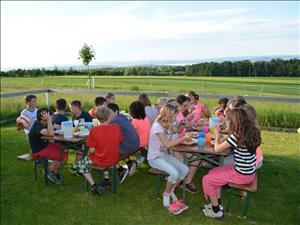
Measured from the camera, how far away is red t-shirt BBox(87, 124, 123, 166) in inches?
153

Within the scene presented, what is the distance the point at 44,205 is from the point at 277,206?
9.64ft

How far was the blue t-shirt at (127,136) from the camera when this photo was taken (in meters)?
4.23

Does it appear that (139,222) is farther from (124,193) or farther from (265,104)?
(265,104)

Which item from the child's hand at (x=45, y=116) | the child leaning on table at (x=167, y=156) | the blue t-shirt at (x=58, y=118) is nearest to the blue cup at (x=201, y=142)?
the child leaning on table at (x=167, y=156)

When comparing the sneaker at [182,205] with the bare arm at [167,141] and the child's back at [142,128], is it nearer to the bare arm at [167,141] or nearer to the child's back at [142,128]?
the bare arm at [167,141]

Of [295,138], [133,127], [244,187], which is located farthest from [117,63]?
[244,187]

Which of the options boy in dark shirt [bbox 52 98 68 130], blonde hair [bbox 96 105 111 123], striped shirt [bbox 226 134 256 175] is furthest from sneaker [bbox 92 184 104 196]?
striped shirt [bbox 226 134 256 175]

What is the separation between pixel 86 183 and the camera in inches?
175

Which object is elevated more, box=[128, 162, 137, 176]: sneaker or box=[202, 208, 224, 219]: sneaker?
box=[128, 162, 137, 176]: sneaker

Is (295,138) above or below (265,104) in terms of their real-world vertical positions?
below

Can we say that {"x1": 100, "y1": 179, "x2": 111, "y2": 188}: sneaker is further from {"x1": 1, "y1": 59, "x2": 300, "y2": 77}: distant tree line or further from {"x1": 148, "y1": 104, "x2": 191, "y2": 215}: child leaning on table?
{"x1": 1, "y1": 59, "x2": 300, "y2": 77}: distant tree line

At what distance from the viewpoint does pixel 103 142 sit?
394 cm

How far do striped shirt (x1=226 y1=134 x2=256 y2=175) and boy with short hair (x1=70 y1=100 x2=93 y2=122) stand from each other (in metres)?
2.52

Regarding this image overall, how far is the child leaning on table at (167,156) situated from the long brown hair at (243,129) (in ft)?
2.01
